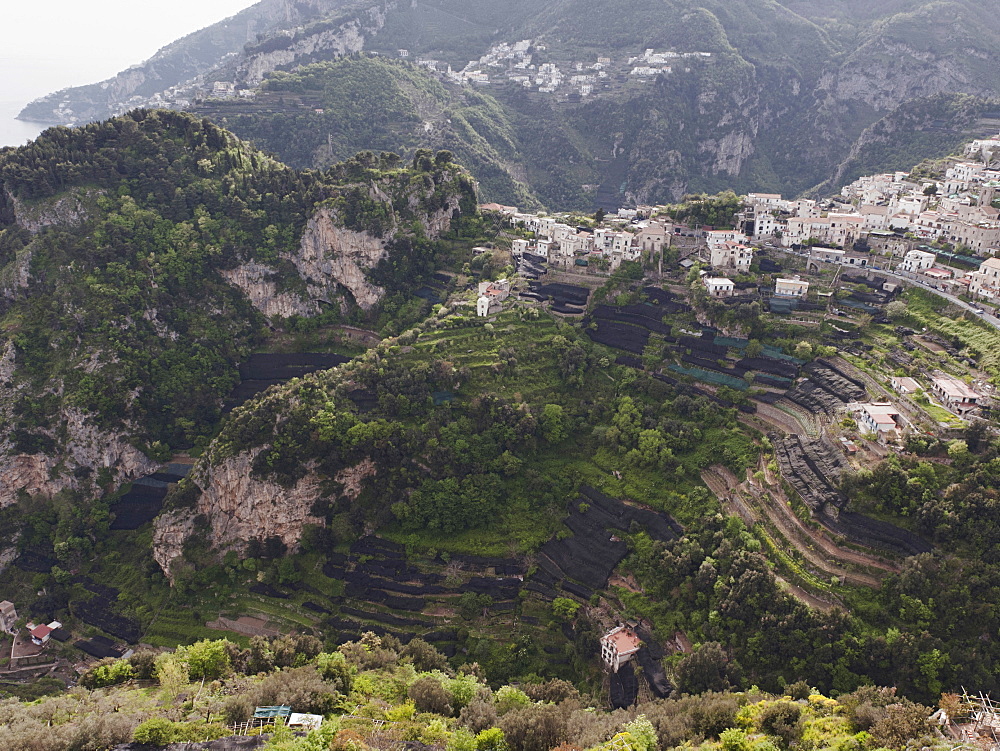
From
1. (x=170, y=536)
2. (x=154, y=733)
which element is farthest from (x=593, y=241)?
(x=154, y=733)

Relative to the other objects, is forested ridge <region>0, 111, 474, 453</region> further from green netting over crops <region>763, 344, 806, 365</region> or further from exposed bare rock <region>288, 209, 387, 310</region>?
green netting over crops <region>763, 344, 806, 365</region>

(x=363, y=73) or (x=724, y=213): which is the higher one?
(x=363, y=73)

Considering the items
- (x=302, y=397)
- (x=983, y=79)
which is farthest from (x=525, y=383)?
(x=983, y=79)

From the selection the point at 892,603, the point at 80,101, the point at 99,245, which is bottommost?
the point at 892,603

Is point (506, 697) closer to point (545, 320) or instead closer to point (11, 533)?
point (545, 320)

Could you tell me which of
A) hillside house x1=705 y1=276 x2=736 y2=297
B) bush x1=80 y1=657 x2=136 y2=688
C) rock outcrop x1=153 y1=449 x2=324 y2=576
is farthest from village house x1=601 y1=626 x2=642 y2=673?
hillside house x1=705 y1=276 x2=736 y2=297

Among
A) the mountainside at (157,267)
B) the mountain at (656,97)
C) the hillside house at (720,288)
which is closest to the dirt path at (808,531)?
the hillside house at (720,288)
